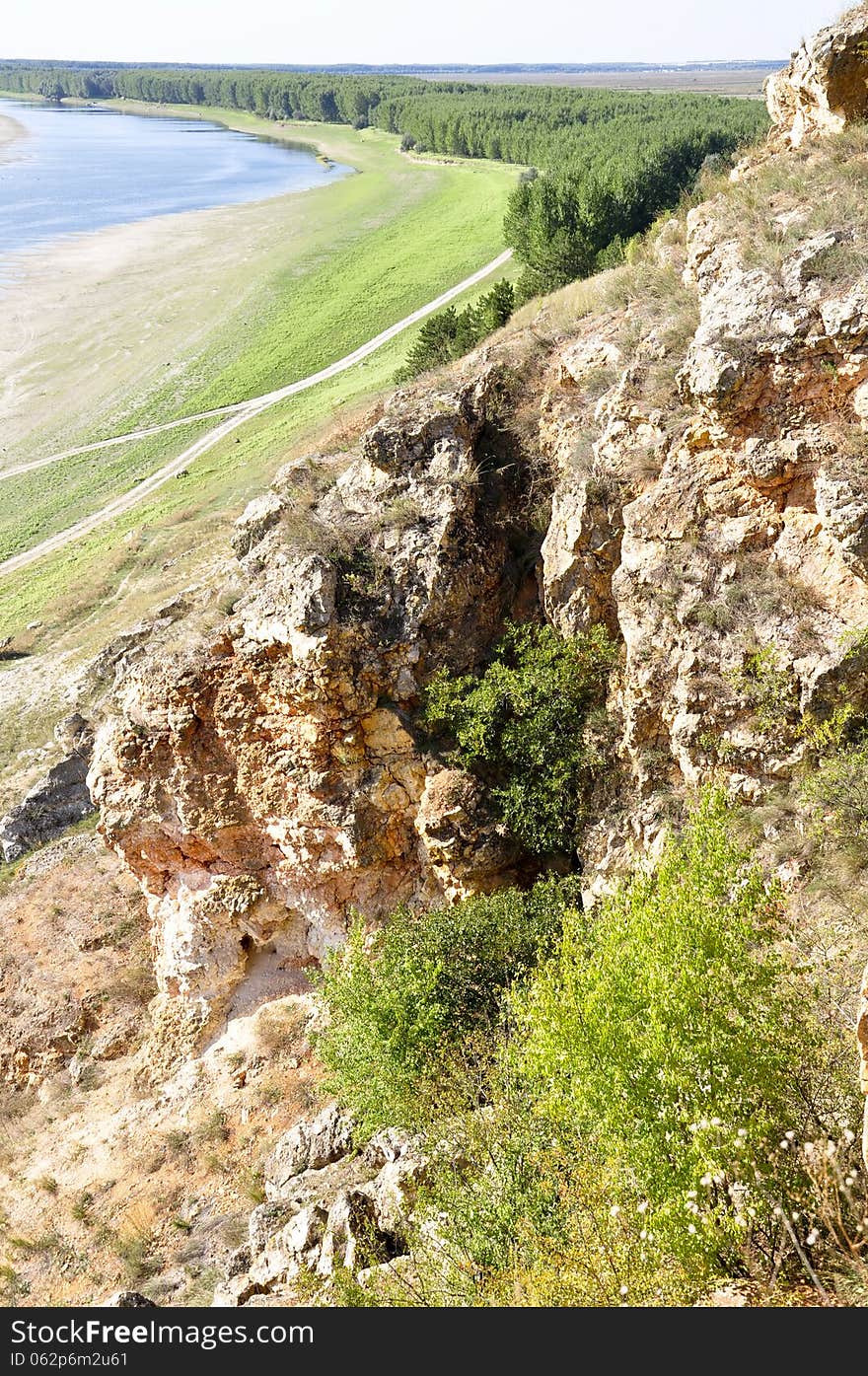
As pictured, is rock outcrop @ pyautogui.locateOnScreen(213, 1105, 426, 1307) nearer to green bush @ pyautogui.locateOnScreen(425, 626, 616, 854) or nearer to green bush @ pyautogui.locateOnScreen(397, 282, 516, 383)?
green bush @ pyautogui.locateOnScreen(425, 626, 616, 854)

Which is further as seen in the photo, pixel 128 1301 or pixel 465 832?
pixel 465 832

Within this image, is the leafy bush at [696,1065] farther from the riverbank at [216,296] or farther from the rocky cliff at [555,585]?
the riverbank at [216,296]

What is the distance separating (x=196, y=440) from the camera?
2515 inches

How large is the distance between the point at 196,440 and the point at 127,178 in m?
109

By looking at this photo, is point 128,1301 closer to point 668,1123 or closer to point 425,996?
point 425,996

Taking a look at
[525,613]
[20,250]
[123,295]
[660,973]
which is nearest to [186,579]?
[525,613]

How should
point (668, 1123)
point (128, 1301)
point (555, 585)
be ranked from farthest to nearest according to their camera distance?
point (555, 585), point (128, 1301), point (668, 1123)

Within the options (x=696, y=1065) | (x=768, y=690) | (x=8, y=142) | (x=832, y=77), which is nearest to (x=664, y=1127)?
(x=696, y=1065)

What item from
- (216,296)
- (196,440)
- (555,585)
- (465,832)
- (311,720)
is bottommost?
(465,832)

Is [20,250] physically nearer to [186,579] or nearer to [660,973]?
[186,579]

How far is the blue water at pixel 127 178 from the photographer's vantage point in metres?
122

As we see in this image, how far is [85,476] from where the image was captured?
205ft

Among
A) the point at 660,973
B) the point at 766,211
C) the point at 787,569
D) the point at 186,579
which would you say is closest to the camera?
the point at 660,973

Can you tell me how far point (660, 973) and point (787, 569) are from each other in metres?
11.2
